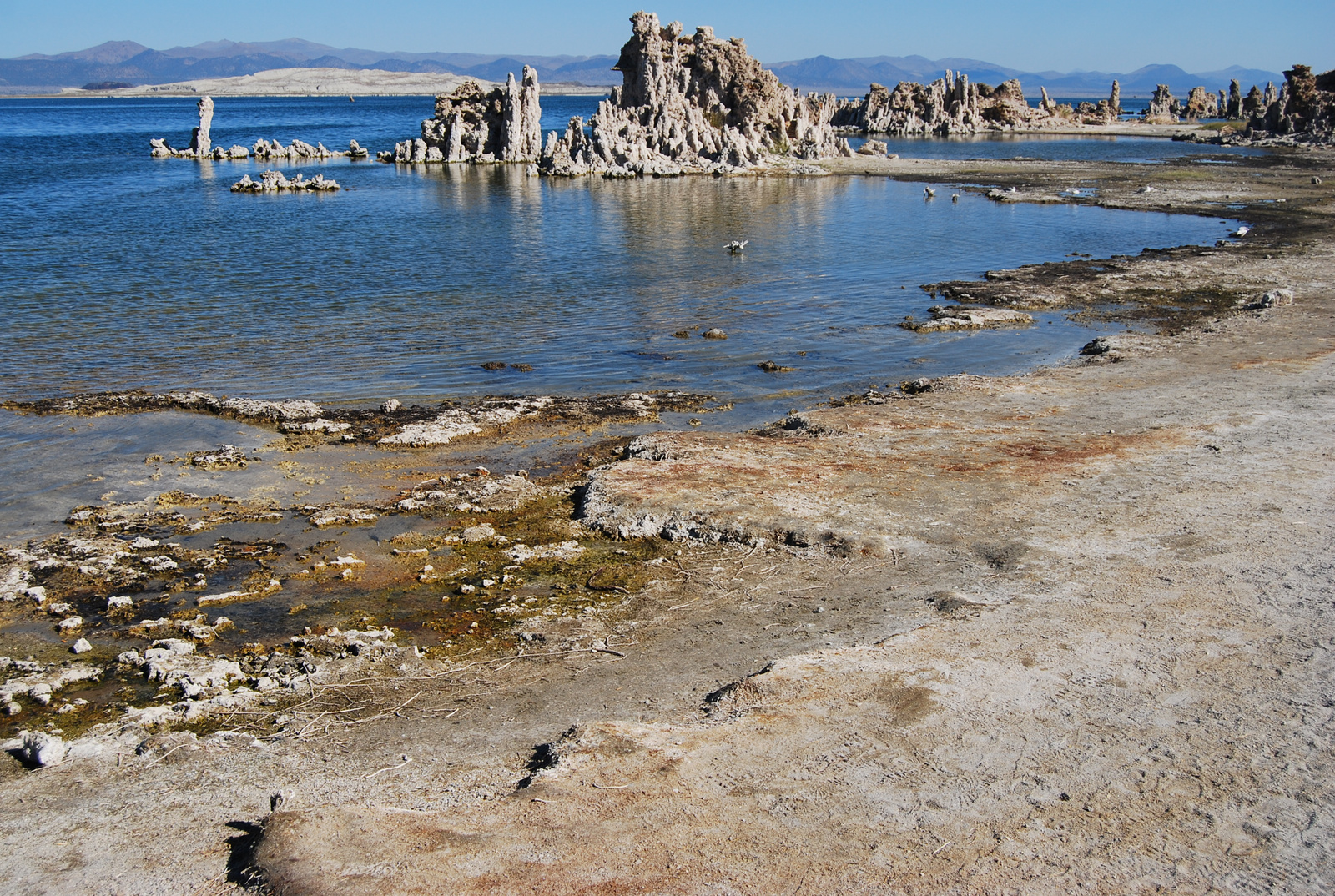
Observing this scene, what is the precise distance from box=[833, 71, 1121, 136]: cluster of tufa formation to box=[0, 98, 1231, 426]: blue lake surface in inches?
3209

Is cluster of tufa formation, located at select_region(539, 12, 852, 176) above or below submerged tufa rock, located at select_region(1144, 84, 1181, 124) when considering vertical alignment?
below

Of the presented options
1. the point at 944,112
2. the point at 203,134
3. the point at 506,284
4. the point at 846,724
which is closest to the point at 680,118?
the point at 203,134

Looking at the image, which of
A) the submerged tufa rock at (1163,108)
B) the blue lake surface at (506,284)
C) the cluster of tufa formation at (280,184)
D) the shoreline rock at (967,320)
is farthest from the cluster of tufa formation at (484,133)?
the submerged tufa rock at (1163,108)

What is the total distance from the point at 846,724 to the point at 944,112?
151039 millimetres

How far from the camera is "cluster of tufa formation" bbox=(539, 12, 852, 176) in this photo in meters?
75.8

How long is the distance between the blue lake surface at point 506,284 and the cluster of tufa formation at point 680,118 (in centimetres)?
1109

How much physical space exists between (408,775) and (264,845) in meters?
1.32

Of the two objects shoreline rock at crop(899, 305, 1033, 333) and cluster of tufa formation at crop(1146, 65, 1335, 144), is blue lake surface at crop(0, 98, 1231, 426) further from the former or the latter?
cluster of tufa formation at crop(1146, 65, 1335, 144)

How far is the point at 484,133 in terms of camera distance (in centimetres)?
8350

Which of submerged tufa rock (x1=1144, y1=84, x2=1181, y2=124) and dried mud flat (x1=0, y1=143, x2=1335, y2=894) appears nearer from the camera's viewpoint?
dried mud flat (x1=0, y1=143, x2=1335, y2=894)

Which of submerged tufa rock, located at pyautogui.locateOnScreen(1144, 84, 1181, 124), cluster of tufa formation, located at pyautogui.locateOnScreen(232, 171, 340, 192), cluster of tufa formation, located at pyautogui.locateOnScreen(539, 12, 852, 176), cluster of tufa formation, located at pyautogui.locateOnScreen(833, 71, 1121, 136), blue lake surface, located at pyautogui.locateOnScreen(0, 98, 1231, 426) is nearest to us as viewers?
blue lake surface, located at pyautogui.locateOnScreen(0, 98, 1231, 426)

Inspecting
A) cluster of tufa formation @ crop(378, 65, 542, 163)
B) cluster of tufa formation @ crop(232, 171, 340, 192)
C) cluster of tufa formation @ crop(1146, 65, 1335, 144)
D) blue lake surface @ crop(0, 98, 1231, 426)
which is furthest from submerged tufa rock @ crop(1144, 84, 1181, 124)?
cluster of tufa formation @ crop(232, 171, 340, 192)

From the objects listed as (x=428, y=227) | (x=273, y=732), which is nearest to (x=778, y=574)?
(x=273, y=732)

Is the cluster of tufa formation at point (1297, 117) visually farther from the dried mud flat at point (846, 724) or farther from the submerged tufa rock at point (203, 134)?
the dried mud flat at point (846, 724)
